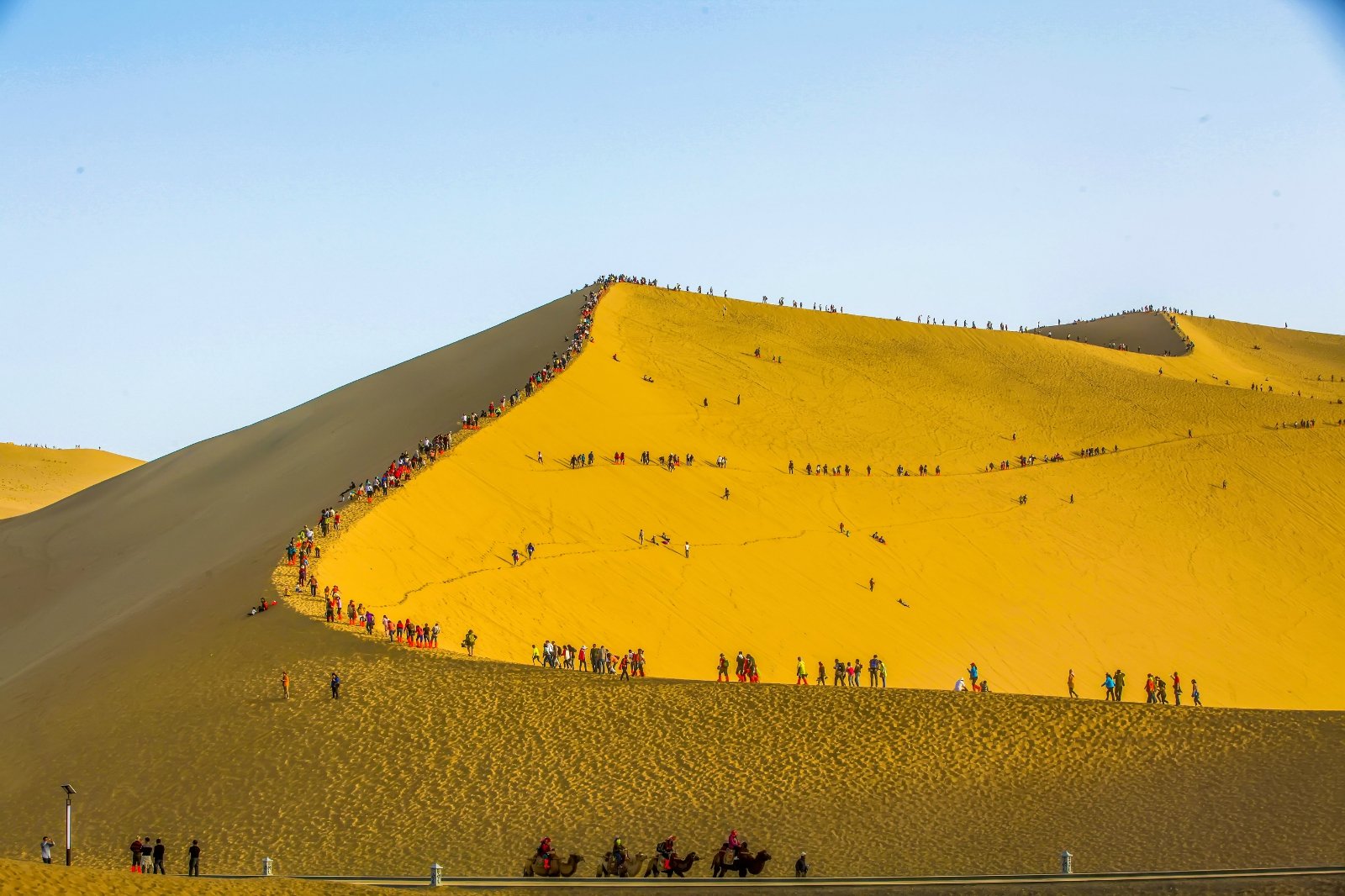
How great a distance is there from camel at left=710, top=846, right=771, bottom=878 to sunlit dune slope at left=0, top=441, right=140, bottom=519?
8326 cm

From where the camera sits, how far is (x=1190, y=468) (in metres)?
55.5

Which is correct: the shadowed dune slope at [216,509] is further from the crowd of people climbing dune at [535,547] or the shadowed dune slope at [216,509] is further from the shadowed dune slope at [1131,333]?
the shadowed dune slope at [1131,333]

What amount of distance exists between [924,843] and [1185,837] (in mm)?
3547

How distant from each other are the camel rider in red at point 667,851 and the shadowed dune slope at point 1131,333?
72.1 m

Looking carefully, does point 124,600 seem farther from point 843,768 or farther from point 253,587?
point 843,768

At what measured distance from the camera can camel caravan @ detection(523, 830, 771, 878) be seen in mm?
19453

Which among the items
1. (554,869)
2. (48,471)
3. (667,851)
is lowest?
(554,869)

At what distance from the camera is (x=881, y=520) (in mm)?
47219

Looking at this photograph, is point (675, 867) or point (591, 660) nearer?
point (675, 867)

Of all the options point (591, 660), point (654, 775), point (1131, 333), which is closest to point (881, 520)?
point (591, 660)

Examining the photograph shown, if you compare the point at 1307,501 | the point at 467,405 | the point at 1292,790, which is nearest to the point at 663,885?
the point at 1292,790

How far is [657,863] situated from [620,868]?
1.72 feet

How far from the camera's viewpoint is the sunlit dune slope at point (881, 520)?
36.5 m

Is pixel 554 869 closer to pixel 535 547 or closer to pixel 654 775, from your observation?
pixel 654 775
